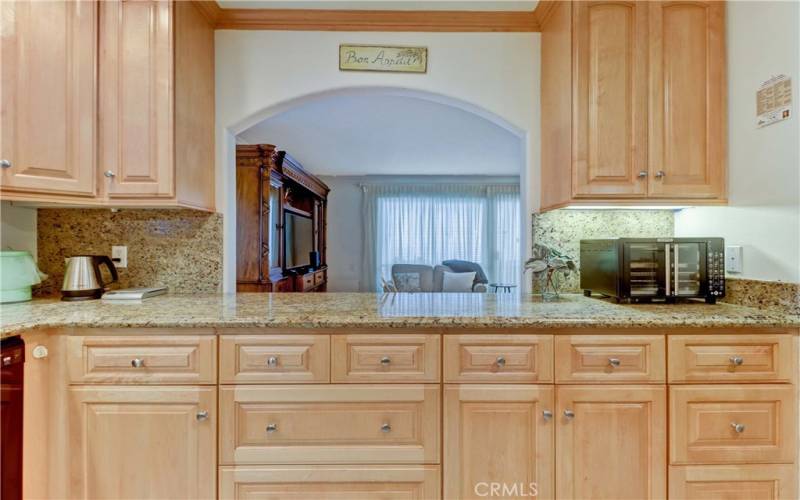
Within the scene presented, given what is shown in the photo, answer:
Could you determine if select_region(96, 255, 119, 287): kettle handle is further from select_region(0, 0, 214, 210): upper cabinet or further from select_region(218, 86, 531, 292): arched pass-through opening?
select_region(218, 86, 531, 292): arched pass-through opening

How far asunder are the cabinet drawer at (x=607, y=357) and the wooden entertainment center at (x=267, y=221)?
2581mm

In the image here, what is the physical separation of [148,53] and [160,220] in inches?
29.9

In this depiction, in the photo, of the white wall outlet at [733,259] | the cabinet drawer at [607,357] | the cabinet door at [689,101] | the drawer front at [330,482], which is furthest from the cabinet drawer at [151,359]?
the white wall outlet at [733,259]

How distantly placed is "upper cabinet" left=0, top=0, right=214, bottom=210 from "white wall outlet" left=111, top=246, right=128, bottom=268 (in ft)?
1.22

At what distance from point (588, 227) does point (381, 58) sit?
4.36 feet

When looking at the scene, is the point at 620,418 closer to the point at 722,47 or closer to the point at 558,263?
the point at 558,263

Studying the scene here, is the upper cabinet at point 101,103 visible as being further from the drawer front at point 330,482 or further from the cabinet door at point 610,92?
the cabinet door at point 610,92

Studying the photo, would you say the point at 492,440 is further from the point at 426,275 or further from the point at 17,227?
the point at 426,275

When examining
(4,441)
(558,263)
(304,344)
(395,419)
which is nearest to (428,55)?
(558,263)

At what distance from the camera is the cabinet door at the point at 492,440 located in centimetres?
131

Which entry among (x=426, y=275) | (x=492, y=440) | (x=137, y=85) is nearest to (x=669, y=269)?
(x=492, y=440)

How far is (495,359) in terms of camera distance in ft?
4.31

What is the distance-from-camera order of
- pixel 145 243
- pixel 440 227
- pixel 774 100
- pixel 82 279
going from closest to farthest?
pixel 774 100 → pixel 82 279 → pixel 145 243 → pixel 440 227

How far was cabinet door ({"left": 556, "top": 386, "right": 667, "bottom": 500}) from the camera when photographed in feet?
4.29
